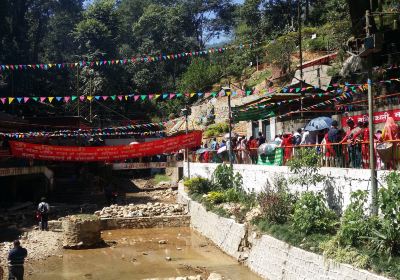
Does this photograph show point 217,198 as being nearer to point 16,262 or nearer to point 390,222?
point 16,262

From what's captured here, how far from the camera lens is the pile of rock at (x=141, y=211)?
85.9 ft

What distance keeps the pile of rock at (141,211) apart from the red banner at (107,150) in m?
4.14

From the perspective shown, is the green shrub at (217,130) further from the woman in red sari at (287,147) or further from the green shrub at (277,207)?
the green shrub at (277,207)

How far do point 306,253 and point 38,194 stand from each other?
78.9 ft

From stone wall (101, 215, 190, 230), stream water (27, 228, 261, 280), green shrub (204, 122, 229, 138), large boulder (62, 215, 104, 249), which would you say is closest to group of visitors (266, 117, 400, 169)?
stream water (27, 228, 261, 280)

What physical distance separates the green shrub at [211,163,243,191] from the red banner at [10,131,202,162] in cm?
719

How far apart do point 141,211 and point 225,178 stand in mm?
5929

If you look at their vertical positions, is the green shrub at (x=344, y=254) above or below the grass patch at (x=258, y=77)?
below

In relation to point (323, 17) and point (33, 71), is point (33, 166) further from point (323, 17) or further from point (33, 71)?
point (323, 17)

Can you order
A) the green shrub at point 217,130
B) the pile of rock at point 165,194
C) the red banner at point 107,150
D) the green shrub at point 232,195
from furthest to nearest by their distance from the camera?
the green shrub at point 217,130
the pile of rock at point 165,194
the red banner at point 107,150
the green shrub at point 232,195

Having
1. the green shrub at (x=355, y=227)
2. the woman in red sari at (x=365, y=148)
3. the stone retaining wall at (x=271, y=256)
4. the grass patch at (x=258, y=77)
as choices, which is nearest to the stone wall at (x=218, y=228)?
the stone retaining wall at (x=271, y=256)

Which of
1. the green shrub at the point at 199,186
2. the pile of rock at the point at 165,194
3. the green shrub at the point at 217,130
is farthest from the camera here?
the green shrub at the point at 217,130

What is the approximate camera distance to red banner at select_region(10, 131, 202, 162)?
27.9m

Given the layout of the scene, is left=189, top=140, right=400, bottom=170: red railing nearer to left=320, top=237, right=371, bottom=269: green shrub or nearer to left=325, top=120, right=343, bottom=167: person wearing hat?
left=325, top=120, right=343, bottom=167: person wearing hat
